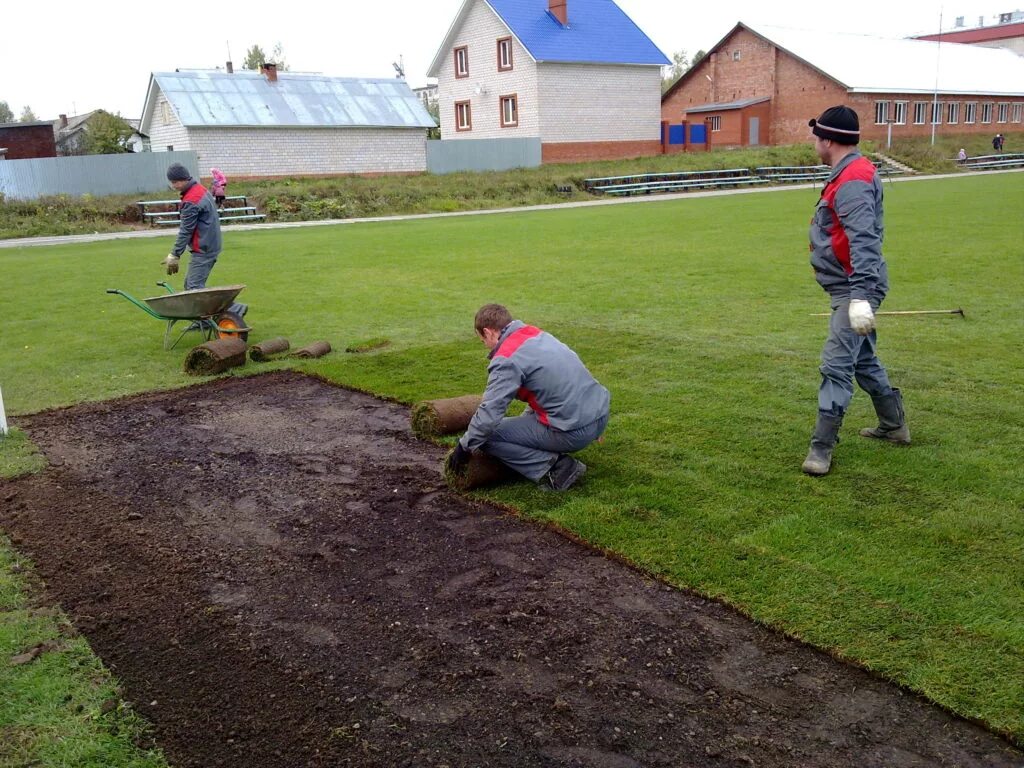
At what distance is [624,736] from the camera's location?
10.4 ft

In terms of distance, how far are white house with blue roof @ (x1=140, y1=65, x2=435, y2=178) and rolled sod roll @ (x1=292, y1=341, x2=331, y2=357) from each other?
31.2 meters

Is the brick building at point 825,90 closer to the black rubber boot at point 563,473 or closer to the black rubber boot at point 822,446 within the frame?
the black rubber boot at point 822,446

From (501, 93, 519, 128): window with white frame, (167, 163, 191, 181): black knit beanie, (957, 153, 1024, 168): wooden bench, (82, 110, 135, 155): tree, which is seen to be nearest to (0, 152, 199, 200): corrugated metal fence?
(82, 110, 135, 155): tree

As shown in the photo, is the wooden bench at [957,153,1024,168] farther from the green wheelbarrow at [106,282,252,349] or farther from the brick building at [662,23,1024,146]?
the green wheelbarrow at [106,282,252,349]

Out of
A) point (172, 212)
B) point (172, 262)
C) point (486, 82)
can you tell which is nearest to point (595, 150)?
point (486, 82)

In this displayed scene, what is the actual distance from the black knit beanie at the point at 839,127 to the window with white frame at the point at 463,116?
47408mm

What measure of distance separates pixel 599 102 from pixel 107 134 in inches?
1063

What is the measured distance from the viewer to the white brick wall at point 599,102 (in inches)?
1815

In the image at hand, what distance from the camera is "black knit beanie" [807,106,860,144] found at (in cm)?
517

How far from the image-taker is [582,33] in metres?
48.4

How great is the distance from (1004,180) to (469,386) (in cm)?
3562

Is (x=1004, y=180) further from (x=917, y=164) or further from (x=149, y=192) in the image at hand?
(x=149, y=192)

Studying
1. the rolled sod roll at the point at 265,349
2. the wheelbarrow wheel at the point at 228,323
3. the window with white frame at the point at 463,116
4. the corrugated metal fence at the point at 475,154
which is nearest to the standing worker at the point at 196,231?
the wheelbarrow wheel at the point at 228,323

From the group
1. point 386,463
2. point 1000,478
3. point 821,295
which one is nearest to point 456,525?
point 386,463
